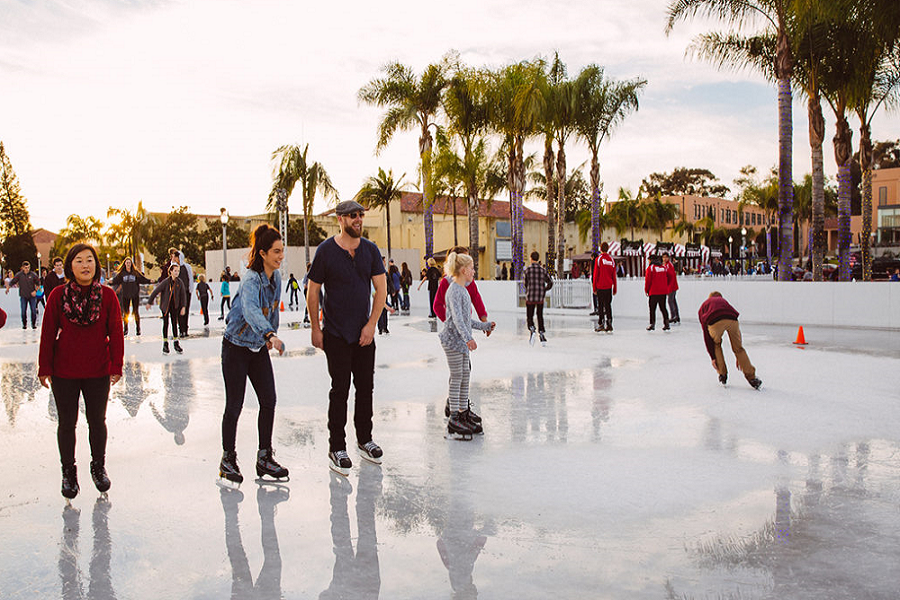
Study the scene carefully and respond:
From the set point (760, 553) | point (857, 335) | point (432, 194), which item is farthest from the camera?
point (432, 194)

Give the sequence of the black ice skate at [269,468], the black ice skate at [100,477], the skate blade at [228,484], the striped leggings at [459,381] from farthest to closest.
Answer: the striped leggings at [459,381], the black ice skate at [269,468], the skate blade at [228,484], the black ice skate at [100,477]

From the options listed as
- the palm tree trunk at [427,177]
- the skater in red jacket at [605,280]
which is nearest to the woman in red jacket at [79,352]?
the skater in red jacket at [605,280]

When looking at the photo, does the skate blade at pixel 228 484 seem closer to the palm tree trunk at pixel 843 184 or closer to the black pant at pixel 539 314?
the black pant at pixel 539 314

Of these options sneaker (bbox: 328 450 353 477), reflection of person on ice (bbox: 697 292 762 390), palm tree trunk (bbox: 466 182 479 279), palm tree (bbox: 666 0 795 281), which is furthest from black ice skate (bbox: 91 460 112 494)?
palm tree trunk (bbox: 466 182 479 279)

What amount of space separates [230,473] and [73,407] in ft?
3.29

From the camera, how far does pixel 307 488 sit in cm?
437

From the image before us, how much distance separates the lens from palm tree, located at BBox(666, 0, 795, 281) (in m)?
18.7

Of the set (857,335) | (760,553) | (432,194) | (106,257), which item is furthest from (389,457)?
(106,257)

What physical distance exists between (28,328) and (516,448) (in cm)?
1821

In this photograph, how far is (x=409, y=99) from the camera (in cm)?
3212

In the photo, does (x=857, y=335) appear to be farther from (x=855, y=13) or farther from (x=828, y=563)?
(x=828, y=563)

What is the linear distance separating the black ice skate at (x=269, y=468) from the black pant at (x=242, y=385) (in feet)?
0.15

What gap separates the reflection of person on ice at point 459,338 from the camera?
5648 millimetres

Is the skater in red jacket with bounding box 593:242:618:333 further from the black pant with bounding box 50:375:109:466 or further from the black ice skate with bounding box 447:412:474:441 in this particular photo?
the black pant with bounding box 50:375:109:466
